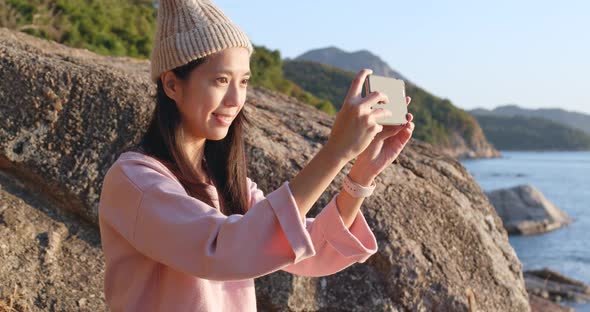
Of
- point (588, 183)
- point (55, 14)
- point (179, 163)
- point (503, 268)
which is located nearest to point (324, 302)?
point (503, 268)

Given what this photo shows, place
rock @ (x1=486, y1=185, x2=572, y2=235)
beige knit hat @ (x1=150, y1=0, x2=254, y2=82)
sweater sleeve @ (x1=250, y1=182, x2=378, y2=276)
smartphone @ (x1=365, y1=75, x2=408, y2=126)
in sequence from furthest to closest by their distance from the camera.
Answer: rock @ (x1=486, y1=185, x2=572, y2=235), sweater sleeve @ (x1=250, y1=182, x2=378, y2=276), beige knit hat @ (x1=150, y1=0, x2=254, y2=82), smartphone @ (x1=365, y1=75, x2=408, y2=126)

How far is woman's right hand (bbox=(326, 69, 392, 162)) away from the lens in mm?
1473

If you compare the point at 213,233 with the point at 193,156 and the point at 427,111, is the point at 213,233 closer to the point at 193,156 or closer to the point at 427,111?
the point at 193,156

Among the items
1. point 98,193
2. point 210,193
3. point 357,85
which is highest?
point 357,85

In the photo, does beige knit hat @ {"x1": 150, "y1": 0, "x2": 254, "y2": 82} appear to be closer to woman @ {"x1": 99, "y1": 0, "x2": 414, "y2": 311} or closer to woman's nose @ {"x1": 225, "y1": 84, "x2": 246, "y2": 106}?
woman @ {"x1": 99, "y1": 0, "x2": 414, "y2": 311}

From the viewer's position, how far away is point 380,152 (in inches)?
75.5

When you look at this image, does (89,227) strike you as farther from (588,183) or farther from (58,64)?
(588,183)

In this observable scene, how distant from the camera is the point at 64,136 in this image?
11.6ft

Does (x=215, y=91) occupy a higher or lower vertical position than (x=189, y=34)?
lower

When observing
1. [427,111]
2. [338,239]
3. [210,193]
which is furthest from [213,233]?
[427,111]

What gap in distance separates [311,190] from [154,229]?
1.35 feet

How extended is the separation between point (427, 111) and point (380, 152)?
8032 cm

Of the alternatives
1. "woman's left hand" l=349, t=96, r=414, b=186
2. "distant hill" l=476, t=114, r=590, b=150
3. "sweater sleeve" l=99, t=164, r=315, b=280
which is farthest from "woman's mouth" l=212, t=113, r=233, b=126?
"distant hill" l=476, t=114, r=590, b=150

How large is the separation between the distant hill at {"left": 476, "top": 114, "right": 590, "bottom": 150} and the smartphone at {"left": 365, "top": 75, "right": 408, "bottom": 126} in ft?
333
